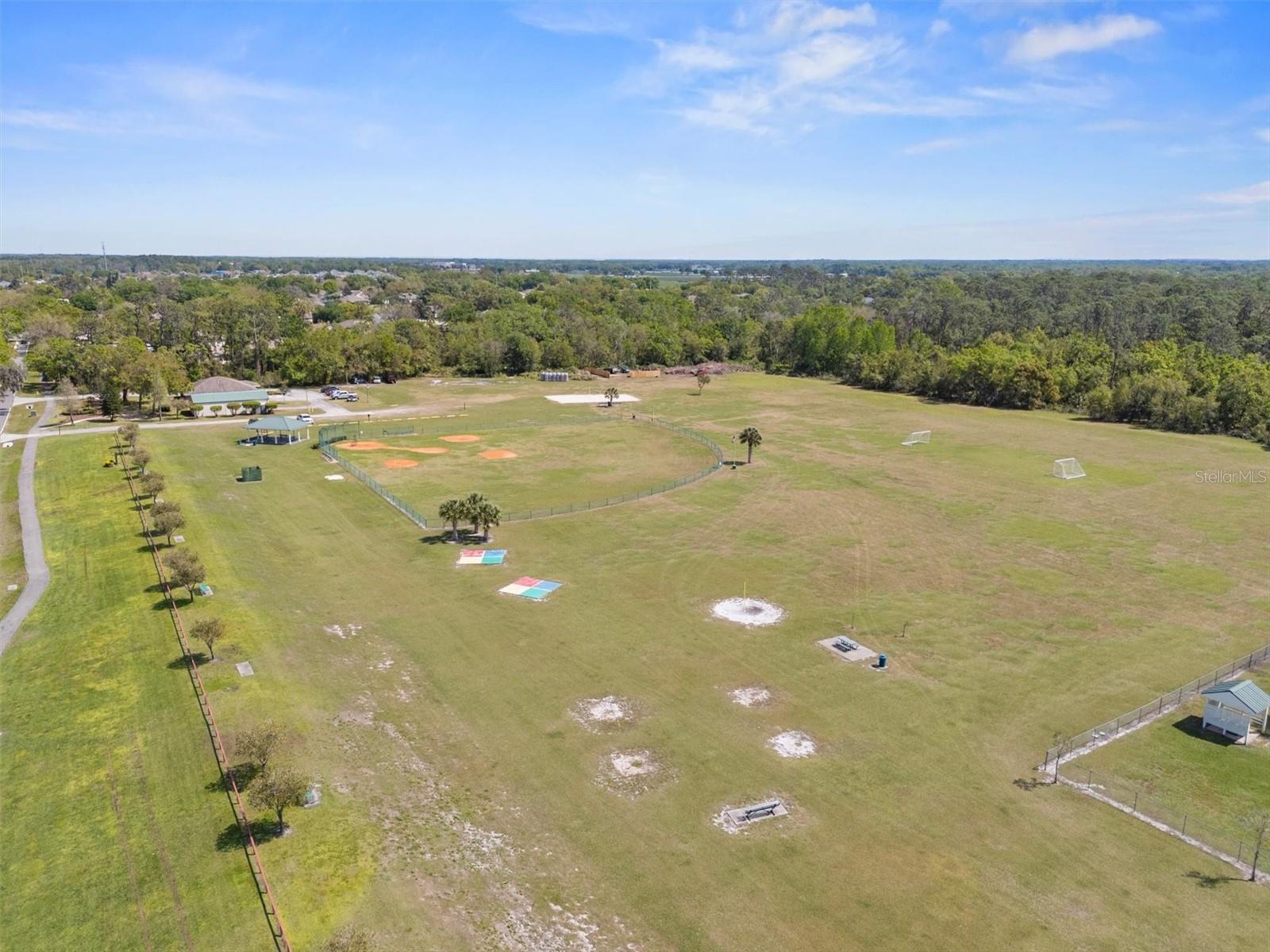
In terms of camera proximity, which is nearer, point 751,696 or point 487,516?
point 751,696

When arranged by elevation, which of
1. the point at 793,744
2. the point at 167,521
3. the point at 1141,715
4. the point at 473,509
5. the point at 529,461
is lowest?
the point at 1141,715

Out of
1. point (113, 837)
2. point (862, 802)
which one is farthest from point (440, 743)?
point (862, 802)

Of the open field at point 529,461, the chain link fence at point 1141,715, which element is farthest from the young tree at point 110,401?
the chain link fence at point 1141,715

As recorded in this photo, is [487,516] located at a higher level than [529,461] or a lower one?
higher

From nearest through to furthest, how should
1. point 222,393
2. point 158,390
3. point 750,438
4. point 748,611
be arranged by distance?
point 748,611 < point 750,438 < point 158,390 < point 222,393

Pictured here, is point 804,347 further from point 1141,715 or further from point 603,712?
point 603,712

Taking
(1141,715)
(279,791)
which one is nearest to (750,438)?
(1141,715)

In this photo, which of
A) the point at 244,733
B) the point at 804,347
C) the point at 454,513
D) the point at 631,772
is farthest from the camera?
the point at 804,347

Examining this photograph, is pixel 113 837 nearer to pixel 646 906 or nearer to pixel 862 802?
pixel 646 906
